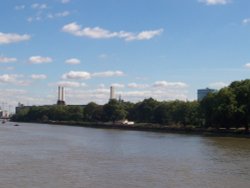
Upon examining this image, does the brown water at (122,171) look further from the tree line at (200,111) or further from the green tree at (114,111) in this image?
the green tree at (114,111)

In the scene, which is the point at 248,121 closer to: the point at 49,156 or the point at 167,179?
the point at 49,156

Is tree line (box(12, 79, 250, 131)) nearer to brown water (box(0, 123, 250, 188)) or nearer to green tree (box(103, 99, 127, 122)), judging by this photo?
green tree (box(103, 99, 127, 122))

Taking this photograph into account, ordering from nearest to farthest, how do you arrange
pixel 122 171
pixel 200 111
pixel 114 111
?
pixel 122 171 → pixel 200 111 → pixel 114 111

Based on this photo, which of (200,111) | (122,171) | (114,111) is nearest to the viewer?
(122,171)

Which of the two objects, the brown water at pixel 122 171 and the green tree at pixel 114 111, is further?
the green tree at pixel 114 111

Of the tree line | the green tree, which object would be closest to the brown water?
the tree line

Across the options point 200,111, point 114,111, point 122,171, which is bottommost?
point 122,171

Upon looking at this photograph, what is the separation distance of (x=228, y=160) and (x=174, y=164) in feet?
22.5

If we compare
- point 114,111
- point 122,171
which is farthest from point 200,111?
point 122,171

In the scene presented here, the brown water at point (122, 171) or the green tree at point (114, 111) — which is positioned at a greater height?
the green tree at point (114, 111)

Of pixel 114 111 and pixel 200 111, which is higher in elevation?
pixel 114 111

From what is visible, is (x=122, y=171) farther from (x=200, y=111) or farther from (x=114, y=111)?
(x=114, y=111)

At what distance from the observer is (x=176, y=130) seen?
126875 millimetres

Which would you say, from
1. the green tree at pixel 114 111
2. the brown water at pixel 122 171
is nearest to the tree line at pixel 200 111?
the green tree at pixel 114 111
